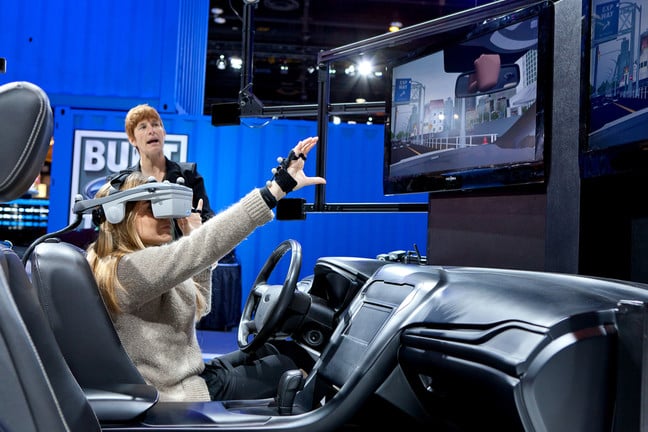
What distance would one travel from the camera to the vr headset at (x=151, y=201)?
1843 mm

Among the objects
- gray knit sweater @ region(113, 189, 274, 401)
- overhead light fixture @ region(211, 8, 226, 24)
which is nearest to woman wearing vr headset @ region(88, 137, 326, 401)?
gray knit sweater @ region(113, 189, 274, 401)

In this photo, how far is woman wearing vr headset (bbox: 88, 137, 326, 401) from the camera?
1.93m

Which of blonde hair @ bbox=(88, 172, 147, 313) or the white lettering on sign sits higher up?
the white lettering on sign

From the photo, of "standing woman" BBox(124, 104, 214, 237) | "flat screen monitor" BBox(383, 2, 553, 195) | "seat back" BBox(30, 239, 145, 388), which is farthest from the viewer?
"standing woman" BBox(124, 104, 214, 237)

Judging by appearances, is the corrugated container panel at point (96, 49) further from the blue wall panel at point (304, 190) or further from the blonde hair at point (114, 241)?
the blonde hair at point (114, 241)

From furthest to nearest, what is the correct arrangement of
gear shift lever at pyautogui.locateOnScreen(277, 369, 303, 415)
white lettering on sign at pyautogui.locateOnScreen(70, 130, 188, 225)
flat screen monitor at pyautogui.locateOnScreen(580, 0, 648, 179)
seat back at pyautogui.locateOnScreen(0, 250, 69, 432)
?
white lettering on sign at pyautogui.locateOnScreen(70, 130, 188, 225), gear shift lever at pyautogui.locateOnScreen(277, 369, 303, 415), flat screen monitor at pyautogui.locateOnScreen(580, 0, 648, 179), seat back at pyautogui.locateOnScreen(0, 250, 69, 432)

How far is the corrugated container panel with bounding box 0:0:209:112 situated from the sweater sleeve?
18.0 ft

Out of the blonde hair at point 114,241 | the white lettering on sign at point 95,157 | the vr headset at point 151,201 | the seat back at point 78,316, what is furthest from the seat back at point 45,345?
the white lettering on sign at point 95,157

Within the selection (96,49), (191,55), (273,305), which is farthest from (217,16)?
(273,305)

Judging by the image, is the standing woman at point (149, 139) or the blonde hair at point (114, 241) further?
the standing woman at point (149, 139)

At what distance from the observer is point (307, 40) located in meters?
12.7

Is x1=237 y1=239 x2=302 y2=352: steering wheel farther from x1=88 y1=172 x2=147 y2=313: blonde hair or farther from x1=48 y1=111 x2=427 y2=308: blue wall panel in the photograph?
x1=48 y1=111 x2=427 y2=308: blue wall panel

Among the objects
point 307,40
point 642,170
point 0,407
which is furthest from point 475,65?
point 307,40

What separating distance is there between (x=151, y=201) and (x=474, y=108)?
1298 millimetres
